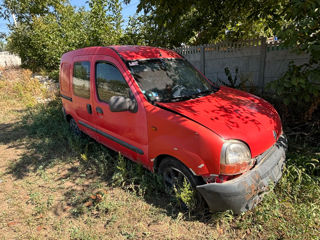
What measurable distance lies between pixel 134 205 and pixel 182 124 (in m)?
1.29

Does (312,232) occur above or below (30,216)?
above

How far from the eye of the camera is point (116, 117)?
309 cm

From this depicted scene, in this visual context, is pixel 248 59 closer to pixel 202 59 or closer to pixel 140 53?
pixel 202 59

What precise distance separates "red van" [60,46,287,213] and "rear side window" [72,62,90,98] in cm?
2

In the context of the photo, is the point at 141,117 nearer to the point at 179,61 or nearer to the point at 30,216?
the point at 179,61

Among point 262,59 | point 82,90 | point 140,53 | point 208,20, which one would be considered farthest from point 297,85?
point 208,20

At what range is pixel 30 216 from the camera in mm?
2744

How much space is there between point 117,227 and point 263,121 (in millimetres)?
2094

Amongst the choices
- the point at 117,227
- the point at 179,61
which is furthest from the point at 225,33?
the point at 117,227

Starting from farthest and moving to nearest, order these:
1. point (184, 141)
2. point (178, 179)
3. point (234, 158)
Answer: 1. point (178, 179)
2. point (184, 141)
3. point (234, 158)

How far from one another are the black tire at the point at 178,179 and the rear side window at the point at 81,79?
196 centimetres

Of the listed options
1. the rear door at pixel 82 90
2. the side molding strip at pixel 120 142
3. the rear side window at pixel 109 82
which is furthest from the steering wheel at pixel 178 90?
the rear door at pixel 82 90

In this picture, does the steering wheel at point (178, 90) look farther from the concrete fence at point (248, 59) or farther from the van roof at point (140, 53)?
the concrete fence at point (248, 59)

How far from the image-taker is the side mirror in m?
2.63
